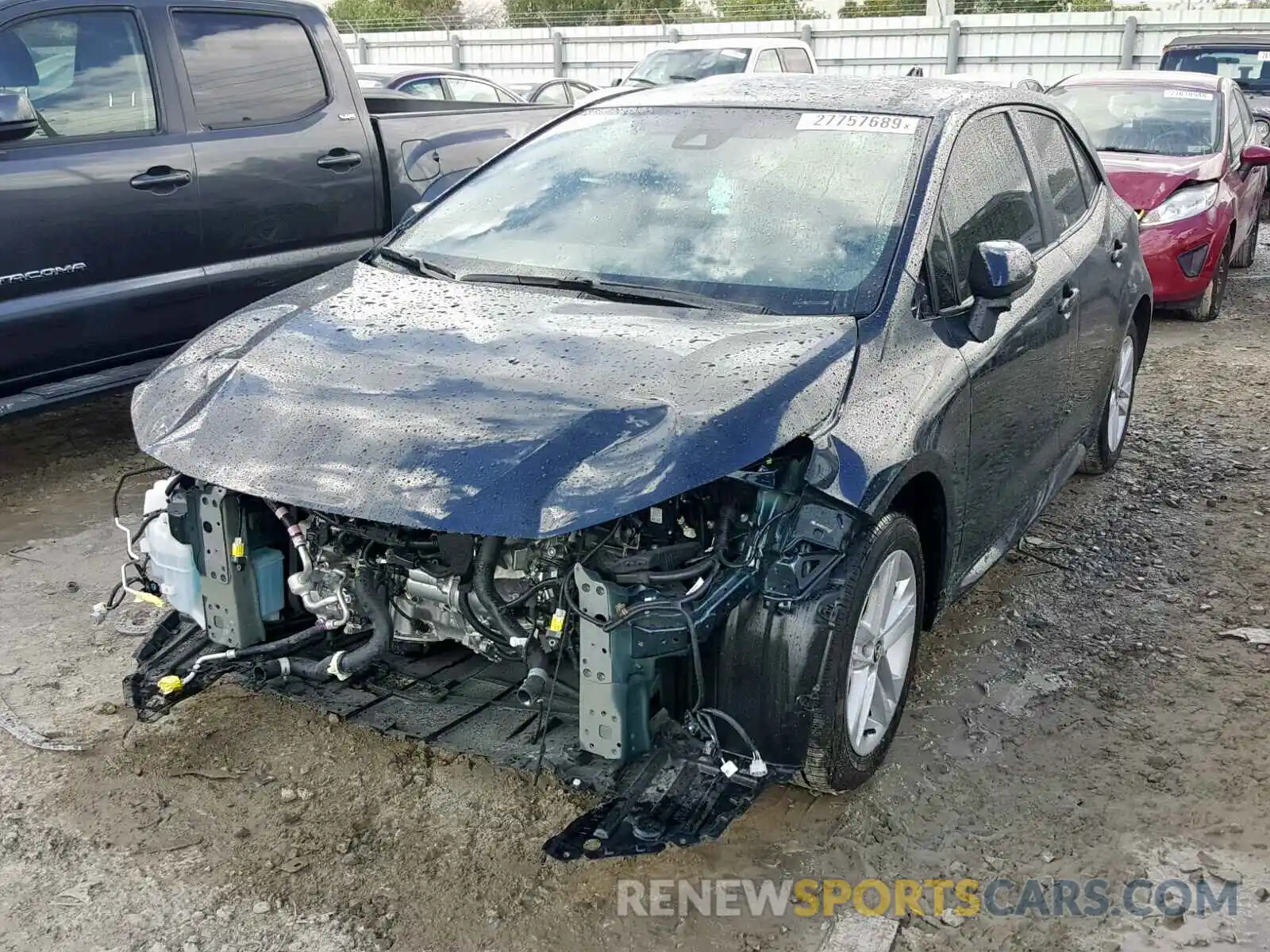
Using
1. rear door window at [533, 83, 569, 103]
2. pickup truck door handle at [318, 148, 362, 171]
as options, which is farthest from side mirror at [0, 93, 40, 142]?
rear door window at [533, 83, 569, 103]

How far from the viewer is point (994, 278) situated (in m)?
3.41

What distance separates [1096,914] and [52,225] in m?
4.51

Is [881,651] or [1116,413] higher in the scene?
[881,651]

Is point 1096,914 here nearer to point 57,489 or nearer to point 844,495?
point 844,495

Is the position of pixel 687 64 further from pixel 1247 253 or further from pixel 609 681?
pixel 609 681

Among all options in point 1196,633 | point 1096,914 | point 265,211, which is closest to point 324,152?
point 265,211

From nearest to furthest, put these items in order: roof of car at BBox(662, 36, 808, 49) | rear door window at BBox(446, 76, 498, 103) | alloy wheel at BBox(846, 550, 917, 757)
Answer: alloy wheel at BBox(846, 550, 917, 757) < rear door window at BBox(446, 76, 498, 103) < roof of car at BBox(662, 36, 808, 49)

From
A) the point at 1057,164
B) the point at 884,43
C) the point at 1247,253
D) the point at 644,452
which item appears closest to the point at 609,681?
the point at 644,452

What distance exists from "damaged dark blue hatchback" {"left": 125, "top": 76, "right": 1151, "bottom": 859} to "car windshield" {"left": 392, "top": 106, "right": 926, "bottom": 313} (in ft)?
0.04

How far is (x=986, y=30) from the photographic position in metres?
21.4

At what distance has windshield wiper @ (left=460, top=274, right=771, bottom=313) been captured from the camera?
3.42m

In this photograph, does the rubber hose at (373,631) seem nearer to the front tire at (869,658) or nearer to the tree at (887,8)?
the front tire at (869,658)

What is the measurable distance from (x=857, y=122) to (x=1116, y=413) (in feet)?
8.27

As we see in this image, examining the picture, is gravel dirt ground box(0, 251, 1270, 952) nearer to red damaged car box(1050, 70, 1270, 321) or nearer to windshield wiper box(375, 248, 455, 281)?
windshield wiper box(375, 248, 455, 281)
